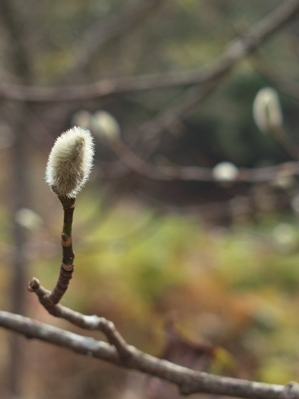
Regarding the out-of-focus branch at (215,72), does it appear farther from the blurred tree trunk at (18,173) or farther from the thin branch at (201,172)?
the blurred tree trunk at (18,173)

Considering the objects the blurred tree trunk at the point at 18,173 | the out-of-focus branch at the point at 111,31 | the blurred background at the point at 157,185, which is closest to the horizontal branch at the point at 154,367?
the blurred background at the point at 157,185

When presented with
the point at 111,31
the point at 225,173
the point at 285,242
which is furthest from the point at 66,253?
the point at 111,31

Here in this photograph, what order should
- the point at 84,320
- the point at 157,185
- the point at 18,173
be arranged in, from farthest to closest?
the point at 157,185 < the point at 18,173 < the point at 84,320


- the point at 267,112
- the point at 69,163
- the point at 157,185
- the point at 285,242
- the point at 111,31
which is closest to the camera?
the point at 69,163

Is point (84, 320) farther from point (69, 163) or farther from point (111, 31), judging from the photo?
point (111, 31)

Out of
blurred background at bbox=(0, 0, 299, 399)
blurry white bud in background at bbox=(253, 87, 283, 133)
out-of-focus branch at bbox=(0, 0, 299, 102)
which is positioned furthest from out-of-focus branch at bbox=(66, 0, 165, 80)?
blurry white bud in background at bbox=(253, 87, 283, 133)

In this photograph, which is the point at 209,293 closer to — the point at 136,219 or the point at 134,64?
the point at 136,219

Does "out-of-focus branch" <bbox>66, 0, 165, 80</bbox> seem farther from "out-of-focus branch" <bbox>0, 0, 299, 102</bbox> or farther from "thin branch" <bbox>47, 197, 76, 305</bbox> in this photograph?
"thin branch" <bbox>47, 197, 76, 305</bbox>

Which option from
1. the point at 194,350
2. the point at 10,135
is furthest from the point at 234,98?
the point at 194,350
